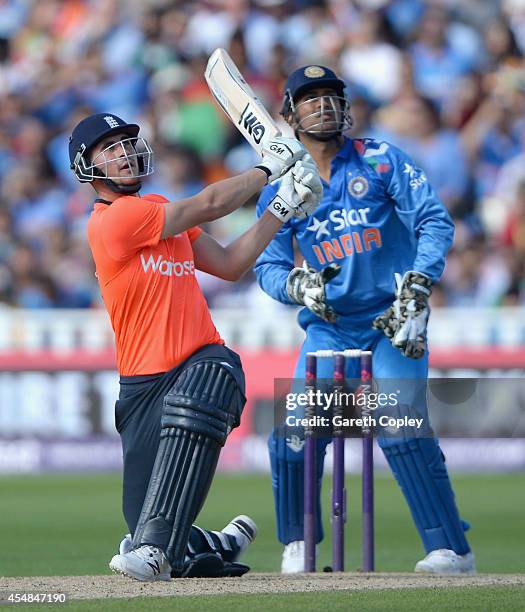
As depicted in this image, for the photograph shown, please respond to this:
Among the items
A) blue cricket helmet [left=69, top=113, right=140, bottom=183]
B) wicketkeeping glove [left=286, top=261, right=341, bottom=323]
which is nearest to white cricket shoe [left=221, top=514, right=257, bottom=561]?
wicketkeeping glove [left=286, top=261, right=341, bottom=323]

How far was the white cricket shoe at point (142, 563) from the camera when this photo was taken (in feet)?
16.7

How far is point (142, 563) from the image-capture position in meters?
5.12

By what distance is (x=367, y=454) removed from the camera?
5.91m

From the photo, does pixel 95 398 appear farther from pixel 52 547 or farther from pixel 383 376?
pixel 383 376

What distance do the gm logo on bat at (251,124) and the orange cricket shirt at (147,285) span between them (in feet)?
2.51

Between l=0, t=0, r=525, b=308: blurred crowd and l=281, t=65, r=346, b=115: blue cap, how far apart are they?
22.8ft

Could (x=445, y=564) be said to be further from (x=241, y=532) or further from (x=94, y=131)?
(x=94, y=131)

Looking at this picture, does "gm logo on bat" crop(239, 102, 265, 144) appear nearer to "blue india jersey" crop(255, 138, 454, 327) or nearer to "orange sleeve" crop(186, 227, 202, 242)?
"blue india jersey" crop(255, 138, 454, 327)

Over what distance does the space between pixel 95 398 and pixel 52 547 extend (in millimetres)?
4835

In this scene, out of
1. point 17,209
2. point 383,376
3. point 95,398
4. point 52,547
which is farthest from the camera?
point 17,209

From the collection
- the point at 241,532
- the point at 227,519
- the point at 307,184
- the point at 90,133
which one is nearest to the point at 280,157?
the point at 307,184

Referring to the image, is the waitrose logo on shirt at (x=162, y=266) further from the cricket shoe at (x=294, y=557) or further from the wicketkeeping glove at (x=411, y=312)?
the cricket shoe at (x=294, y=557)

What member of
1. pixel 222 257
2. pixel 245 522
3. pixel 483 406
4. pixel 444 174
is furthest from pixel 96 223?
pixel 444 174

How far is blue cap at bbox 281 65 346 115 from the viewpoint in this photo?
641 cm
